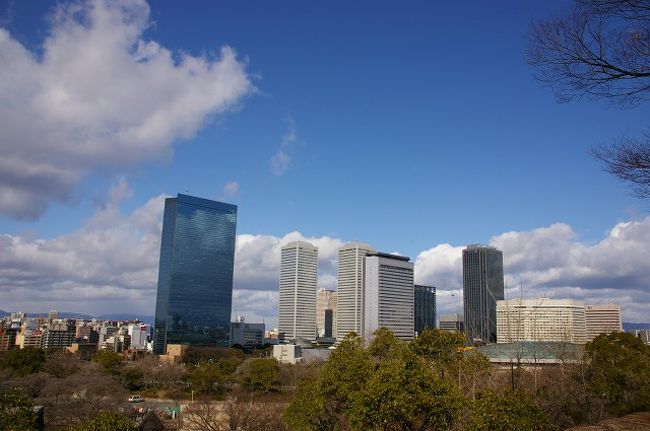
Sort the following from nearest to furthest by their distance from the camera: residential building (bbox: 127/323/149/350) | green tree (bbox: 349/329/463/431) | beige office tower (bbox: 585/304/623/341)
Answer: green tree (bbox: 349/329/463/431), beige office tower (bbox: 585/304/623/341), residential building (bbox: 127/323/149/350)

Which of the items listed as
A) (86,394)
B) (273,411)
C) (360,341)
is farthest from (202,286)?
(360,341)

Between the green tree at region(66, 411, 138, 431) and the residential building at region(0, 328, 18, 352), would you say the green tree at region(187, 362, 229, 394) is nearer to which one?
the green tree at region(66, 411, 138, 431)

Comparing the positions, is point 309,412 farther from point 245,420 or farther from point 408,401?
point 245,420

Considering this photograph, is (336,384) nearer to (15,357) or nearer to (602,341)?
(602,341)

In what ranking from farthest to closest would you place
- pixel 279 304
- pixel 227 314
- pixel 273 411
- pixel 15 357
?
pixel 279 304 < pixel 227 314 < pixel 15 357 < pixel 273 411

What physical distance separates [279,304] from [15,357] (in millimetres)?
103605

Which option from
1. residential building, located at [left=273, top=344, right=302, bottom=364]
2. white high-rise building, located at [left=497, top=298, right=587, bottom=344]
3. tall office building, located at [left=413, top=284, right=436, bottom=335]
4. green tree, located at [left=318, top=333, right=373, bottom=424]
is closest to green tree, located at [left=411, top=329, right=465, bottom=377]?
white high-rise building, located at [left=497, top=298, right=587, bottom=344]

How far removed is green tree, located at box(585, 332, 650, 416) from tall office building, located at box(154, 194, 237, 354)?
340 ft

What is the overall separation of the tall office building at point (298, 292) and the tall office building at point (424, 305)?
28289 mm

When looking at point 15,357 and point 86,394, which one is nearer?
point 86,394

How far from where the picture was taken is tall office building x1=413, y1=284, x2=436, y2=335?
147 meters

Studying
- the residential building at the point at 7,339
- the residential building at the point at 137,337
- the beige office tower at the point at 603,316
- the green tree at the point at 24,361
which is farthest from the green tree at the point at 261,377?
the residential building at the point at 137,337

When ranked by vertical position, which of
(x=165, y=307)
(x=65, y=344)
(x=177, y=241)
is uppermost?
(x=177, y=241)

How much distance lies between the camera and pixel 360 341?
576 inches
